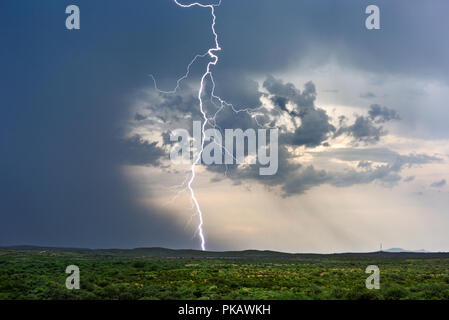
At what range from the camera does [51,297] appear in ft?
98.5

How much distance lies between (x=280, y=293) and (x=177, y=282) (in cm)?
1063

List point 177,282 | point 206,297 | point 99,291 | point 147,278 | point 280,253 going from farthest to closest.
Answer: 1. point 280,253
2. point 147,278
3. point 177,282
4. point 99,291
5. point 206,297

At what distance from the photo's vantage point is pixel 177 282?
38.5m
